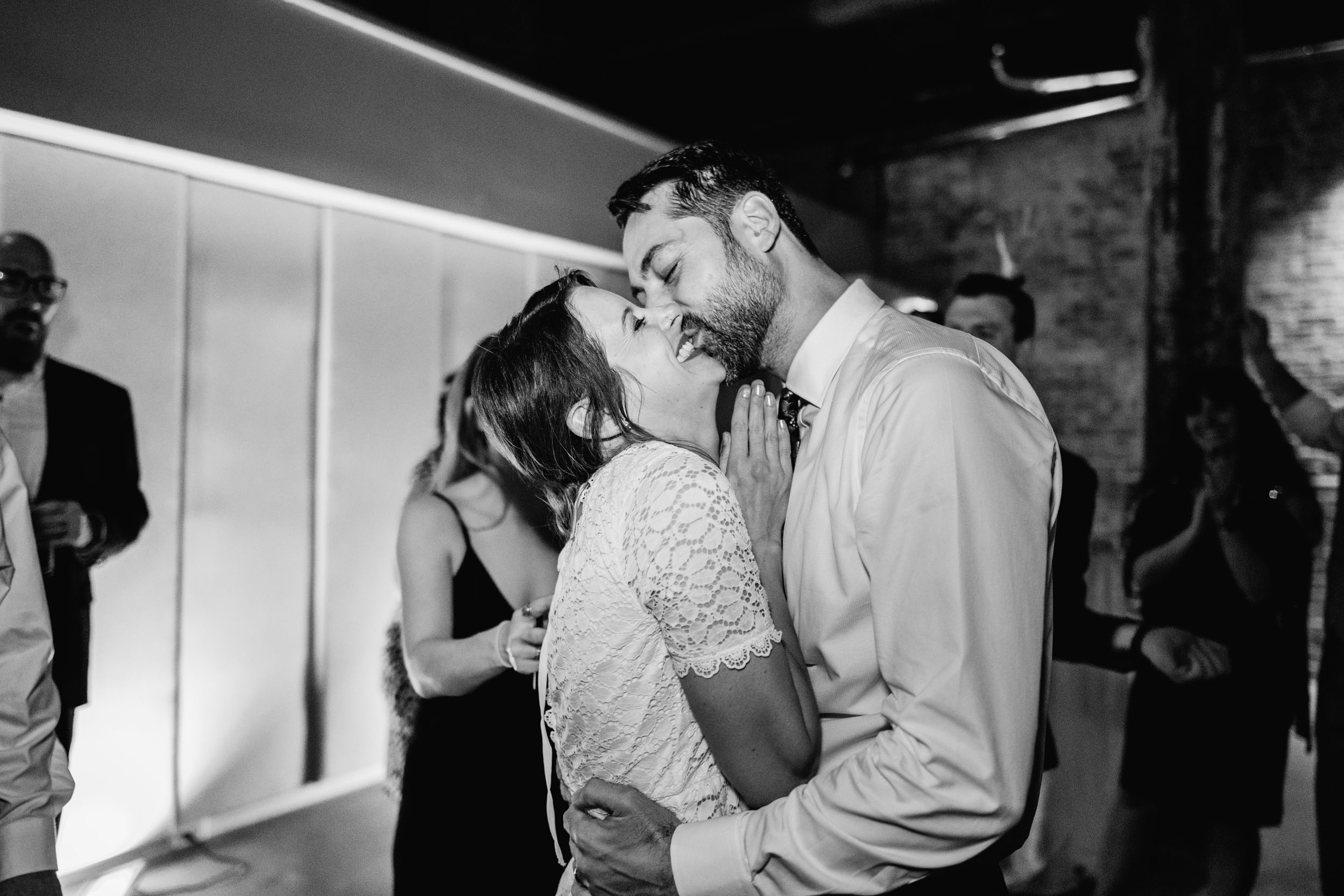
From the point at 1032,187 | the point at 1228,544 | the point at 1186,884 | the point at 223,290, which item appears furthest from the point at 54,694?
the point at 1032,187

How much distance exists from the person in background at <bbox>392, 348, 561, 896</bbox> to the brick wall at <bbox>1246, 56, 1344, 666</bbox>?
18.4 feet

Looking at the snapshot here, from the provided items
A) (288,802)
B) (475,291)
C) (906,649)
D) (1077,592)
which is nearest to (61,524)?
(288,802)

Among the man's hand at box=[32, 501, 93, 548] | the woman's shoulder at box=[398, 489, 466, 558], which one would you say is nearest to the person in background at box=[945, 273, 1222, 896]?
the woman's shoulder at box=[398, 489, 466, 558]

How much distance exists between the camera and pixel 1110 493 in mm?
6617

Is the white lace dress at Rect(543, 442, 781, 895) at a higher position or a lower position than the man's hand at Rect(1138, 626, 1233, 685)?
higher

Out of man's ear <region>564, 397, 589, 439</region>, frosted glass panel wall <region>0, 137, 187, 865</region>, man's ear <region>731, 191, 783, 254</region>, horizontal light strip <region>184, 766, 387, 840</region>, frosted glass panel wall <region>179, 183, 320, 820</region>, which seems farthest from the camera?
horizontal light strip <region>184, 766, 387, 840</region>

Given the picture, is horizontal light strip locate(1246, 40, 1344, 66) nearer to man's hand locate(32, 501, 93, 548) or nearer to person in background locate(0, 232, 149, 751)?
person in background locate(0, 232, 149, 751)

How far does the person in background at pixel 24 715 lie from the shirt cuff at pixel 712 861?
907 mm

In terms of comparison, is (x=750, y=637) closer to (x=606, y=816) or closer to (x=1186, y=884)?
(x=606, y=816)

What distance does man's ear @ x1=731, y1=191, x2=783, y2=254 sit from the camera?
150 centimetres

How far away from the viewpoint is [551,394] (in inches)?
51.3

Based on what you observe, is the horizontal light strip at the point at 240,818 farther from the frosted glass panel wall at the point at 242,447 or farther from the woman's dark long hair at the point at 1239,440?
the woman's dark long hair at the point at 1239,440

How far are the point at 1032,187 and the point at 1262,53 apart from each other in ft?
5.25

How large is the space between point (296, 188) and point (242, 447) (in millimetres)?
1101
